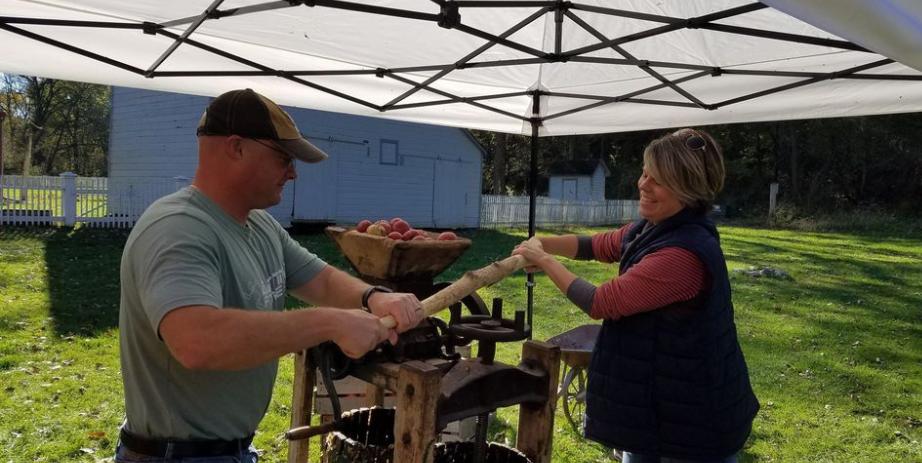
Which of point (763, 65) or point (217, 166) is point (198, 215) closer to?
point (217, 166)

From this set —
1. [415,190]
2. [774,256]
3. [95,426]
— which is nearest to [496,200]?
[415,190]

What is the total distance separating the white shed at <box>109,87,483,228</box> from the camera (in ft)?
50.4

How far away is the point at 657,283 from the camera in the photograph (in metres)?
2.21

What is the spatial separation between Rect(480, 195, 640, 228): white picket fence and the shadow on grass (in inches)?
442

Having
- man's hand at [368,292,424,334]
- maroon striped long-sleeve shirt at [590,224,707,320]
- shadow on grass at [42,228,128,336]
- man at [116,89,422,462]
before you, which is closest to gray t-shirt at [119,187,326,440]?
man at [116,89,422,462]

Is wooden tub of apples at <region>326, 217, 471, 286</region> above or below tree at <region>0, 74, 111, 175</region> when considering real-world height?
below

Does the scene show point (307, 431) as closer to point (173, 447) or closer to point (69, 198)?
point (173, 447)

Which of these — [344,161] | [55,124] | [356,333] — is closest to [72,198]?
[344,161]

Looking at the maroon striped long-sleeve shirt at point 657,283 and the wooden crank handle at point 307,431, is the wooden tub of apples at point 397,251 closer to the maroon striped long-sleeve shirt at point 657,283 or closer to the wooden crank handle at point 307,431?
the wooden crank handle at point 307,431

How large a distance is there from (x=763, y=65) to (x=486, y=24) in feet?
5.38

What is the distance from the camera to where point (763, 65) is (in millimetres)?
3734

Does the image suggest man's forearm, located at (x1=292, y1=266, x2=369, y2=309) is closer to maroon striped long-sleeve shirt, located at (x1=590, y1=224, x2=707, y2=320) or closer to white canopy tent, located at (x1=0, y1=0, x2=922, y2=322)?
maroon striped long-sleeve shirt, located at (x1=590, y1=224, x2=707, y2=320)

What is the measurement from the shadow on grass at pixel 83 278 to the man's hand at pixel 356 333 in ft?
19.4

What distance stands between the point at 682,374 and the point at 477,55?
2.24 metres
